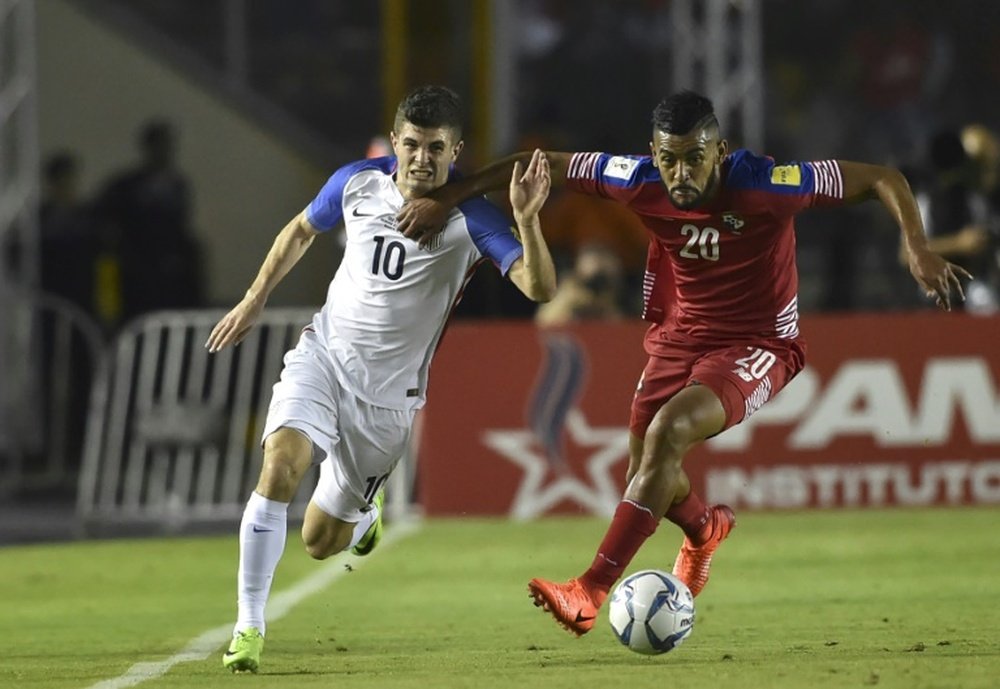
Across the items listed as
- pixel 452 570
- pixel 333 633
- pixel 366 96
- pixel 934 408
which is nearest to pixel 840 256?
pixel 934 408

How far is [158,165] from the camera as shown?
18.1 meters

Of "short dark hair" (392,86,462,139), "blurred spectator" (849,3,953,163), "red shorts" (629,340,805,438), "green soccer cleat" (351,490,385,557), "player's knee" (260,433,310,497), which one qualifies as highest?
"blurred spectator" (849,3,953,163)

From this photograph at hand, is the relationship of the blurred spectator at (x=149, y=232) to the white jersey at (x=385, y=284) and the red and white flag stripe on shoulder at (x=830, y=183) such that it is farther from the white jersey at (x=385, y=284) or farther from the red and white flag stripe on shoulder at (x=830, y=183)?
the red and white flag stripe on shoulder at (x=830, y=183)

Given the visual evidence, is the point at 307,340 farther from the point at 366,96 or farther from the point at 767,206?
the point at 366,96

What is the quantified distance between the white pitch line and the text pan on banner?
113 cm

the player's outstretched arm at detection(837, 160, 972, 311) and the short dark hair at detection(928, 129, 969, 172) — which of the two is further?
the short dark hair at detection(928, 129, 969, 172)

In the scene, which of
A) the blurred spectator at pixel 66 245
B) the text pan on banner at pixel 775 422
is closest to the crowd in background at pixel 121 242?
the blurred spectator at pixel 66 245

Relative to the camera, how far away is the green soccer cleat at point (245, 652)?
7.66 meters

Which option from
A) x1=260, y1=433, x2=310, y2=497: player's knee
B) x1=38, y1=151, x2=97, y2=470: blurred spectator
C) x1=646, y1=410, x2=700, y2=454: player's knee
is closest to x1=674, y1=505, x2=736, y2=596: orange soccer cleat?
x1=646, y1=410, x2=700, y2=454: player's knee

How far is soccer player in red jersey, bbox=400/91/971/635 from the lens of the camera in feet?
26.2

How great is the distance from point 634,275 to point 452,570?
19.4 ft

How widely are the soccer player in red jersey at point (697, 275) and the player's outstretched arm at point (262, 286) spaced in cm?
62

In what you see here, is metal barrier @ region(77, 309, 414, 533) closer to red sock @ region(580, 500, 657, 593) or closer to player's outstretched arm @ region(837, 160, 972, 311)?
red sock @ region(580, 500, 657, 593)

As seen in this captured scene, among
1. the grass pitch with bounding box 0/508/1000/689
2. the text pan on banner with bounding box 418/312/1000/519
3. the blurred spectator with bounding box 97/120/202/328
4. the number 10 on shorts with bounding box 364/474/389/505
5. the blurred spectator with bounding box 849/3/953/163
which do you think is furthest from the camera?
the blurred spectator with bounding box 849/3/953/163
